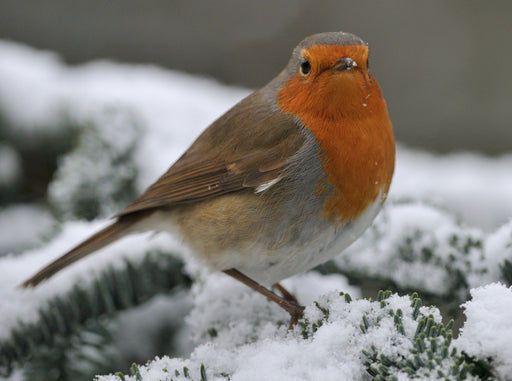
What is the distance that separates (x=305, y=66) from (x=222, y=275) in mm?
892

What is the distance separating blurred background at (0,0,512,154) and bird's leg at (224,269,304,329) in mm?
4909

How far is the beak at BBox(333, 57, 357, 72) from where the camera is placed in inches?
78.5

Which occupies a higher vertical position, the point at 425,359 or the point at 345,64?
the point at 345,64

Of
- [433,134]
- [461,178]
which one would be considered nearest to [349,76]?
[461,178]

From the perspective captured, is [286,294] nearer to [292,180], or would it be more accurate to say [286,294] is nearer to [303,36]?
[292,180]

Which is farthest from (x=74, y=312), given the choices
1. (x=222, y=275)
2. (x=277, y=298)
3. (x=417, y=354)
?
(x=417, y=354)

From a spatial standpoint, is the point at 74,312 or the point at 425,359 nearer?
the point at 425,359

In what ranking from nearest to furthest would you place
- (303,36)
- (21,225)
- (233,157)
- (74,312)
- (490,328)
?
(490,328) < (74,312) < (233,157) < (21,225) < (303,36)

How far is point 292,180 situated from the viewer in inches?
79.7

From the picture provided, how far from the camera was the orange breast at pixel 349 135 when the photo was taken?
1964mm

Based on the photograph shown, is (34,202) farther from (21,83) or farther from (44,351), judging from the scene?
(44,351)

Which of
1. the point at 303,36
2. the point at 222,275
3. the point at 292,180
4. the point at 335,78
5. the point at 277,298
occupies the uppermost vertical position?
the point at 303,36

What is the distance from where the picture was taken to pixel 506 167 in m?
3.47

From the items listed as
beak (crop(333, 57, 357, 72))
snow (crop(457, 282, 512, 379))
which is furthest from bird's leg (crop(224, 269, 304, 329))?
beak (crop(333, 57, 357, 72))
